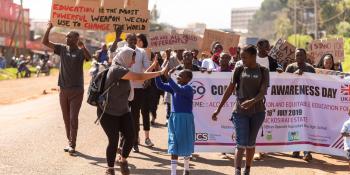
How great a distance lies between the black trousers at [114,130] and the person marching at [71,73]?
2.08 metres

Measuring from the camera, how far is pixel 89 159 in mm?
9297

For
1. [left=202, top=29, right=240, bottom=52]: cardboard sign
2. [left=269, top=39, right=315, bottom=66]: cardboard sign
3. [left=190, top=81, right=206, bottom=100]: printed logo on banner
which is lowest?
[left=190, top=81, right=206, bottom=100]: printed logo on banner

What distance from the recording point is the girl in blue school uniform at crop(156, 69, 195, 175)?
7898mm

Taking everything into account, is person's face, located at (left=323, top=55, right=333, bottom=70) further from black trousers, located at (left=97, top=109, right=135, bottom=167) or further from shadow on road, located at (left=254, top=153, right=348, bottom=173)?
black trousers, located at (left=97, top=109, right=135, bottom=167)

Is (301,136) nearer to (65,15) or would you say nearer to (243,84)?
(243,84)

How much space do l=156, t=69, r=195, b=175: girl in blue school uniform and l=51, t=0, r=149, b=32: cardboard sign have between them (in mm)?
2376

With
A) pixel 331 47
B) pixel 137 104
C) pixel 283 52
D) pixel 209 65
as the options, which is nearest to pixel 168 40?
pixel 283 52

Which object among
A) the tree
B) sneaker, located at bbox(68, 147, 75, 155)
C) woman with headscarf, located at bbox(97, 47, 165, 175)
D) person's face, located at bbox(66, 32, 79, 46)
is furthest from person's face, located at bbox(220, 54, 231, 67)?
the tree

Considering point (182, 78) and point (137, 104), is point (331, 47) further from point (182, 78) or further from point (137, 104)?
point (182, 78)

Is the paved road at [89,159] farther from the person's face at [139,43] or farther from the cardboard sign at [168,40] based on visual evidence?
the cardboard sign at [168,40]

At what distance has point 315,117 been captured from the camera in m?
9.94

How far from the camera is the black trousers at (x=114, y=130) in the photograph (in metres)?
7.65

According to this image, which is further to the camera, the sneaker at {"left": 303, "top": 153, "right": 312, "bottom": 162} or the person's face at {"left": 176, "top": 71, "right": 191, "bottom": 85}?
the sneaker at {"left": 303, "top": 153, "right": 312, "bottom": 162}

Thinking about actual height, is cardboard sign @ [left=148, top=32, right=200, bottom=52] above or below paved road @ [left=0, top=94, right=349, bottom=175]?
above
